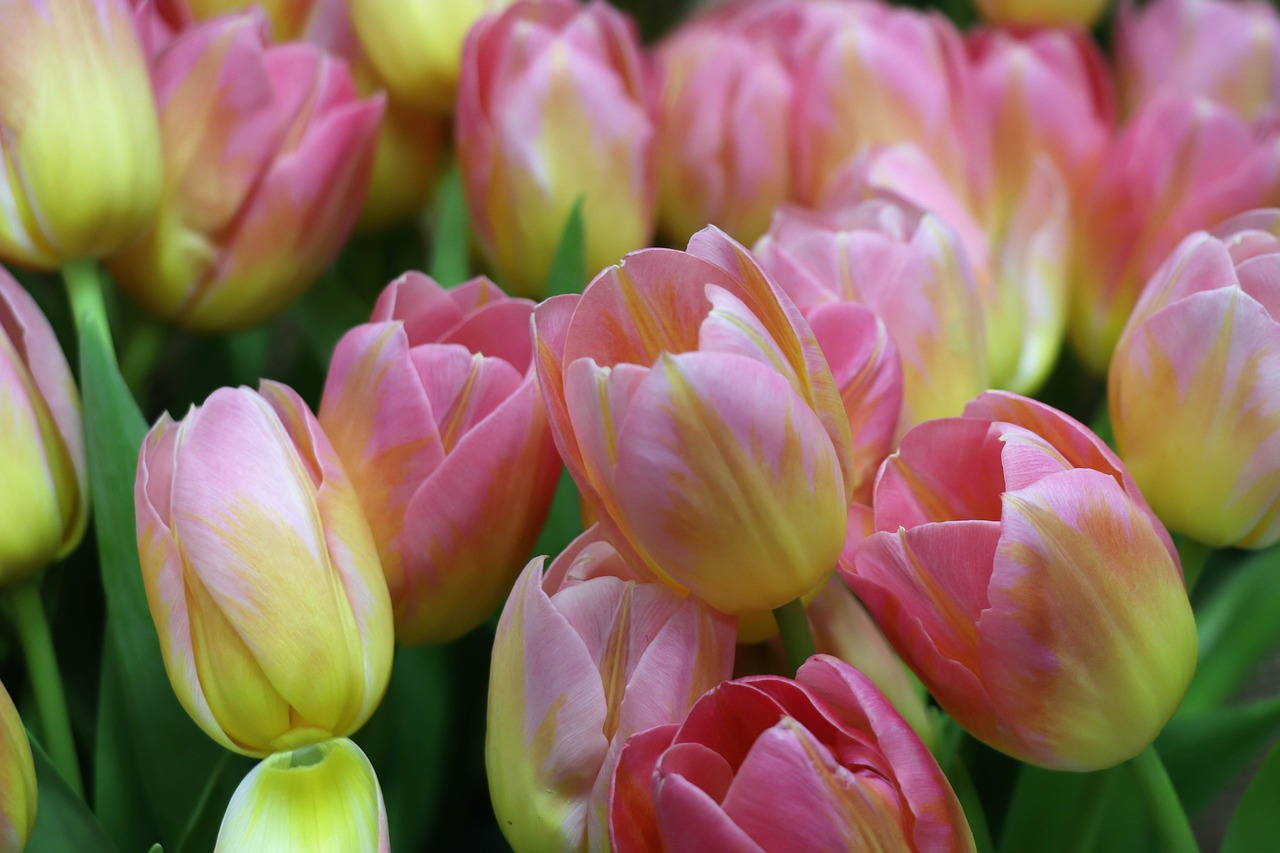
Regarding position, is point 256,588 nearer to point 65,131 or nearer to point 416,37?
point 65,131

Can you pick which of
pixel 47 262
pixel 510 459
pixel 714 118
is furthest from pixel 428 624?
pixel 714 118

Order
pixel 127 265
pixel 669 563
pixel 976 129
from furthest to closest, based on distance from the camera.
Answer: pixel 976 129
pixel 127 265
pixel 669 563

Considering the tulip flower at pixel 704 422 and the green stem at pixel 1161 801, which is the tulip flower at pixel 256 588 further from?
the green stem at pixel 1161 801

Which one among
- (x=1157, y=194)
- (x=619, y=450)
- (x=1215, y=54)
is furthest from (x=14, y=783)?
(x=1215, y=54)

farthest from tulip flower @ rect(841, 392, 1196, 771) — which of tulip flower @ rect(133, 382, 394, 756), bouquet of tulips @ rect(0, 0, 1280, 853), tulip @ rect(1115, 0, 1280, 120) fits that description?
tulip @ rect(1115, 0, 1280, 120)

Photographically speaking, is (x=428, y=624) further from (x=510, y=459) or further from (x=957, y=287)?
(x=957, y=287)

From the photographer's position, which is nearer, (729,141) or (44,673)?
(44,673)
